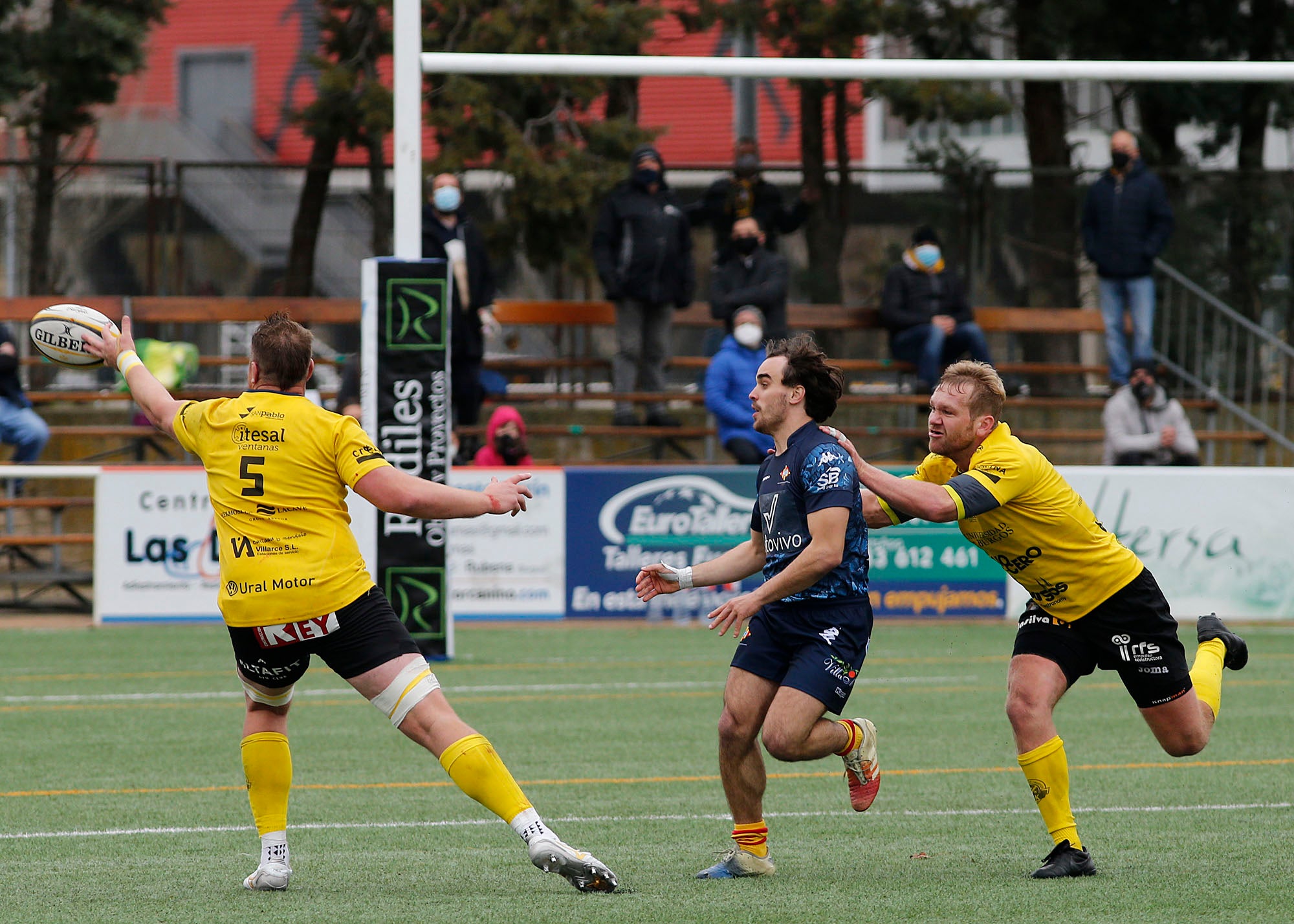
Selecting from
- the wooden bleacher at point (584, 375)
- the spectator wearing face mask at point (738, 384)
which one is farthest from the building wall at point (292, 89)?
the spectator wearing face mask at point (738, 384)

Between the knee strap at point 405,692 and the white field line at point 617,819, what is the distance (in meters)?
1.41

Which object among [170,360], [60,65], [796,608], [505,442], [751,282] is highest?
[60,65]

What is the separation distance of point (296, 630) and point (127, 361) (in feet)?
3.82

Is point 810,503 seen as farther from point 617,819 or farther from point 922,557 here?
point 922,557

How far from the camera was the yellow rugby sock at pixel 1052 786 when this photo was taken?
19.5ft

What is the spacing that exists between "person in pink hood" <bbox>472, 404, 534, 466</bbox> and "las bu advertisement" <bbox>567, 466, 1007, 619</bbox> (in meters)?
0.64

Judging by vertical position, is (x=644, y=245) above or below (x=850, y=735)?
above

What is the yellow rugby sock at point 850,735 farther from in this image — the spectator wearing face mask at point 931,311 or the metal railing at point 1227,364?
the metal railing at point 1227,364

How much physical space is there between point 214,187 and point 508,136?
3612 millimetres

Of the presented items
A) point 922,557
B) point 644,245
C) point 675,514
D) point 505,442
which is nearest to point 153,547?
point 505,442

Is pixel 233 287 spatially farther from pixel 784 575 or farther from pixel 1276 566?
pixel 784 575

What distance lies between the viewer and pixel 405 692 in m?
5.59

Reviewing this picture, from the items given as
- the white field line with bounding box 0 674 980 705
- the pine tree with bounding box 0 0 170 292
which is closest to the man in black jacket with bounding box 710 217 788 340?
Answer: the white field line with bounding box 0 674 980 705

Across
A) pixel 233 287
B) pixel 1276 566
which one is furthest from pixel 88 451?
pixel 1276 566
